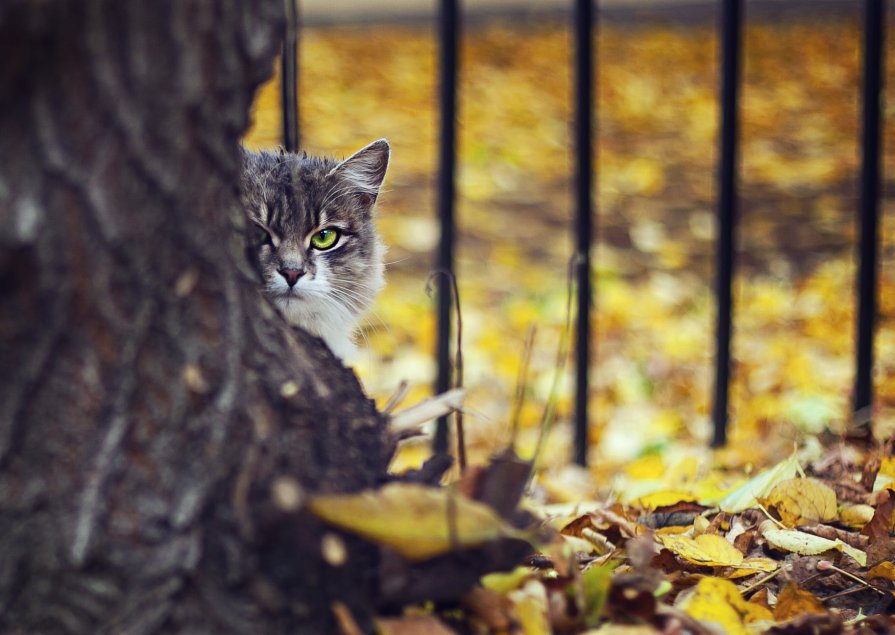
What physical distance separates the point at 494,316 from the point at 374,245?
2.08 metres

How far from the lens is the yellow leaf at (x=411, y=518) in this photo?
1086 mm

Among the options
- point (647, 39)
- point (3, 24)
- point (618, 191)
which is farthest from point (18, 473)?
point (647, 39)

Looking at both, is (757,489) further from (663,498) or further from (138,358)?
(138,358)

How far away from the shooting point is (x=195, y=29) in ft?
3.43

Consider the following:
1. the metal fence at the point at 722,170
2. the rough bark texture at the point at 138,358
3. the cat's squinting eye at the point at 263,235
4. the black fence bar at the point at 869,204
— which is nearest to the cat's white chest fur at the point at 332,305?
the cat's squinting eye at the point at 263,235

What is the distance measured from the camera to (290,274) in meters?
2.03

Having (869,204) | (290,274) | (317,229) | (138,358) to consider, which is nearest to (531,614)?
(138,358)

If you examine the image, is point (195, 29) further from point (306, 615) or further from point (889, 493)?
point (889, 493)

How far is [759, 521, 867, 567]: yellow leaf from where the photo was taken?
1.58 m

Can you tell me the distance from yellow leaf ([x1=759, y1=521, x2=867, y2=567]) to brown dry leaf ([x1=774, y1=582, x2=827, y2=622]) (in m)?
0.20

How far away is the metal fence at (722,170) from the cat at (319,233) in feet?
0.82

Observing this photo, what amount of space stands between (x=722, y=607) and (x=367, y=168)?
1367 millimetres

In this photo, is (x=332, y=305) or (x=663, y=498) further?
(x=332, y=305)

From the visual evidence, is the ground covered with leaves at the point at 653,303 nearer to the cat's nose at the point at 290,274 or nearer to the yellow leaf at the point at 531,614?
the yellow leaf at the point at 531,614
